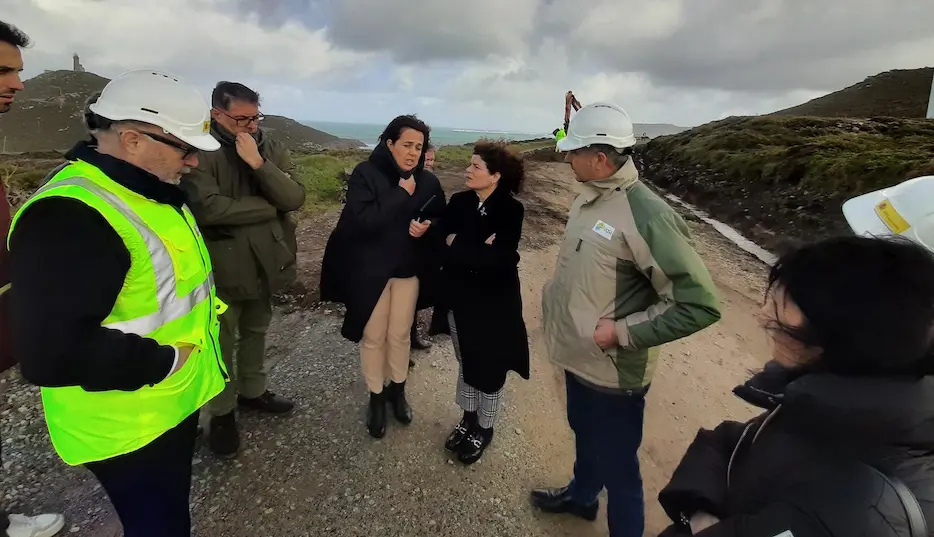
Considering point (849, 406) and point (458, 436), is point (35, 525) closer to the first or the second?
point (458, 436)

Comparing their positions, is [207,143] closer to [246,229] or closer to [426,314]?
[246,229]

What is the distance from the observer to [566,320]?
2.68m

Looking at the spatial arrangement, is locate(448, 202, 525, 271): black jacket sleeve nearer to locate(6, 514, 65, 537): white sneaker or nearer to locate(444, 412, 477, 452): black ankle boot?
locate(444, 412, 477, 452): black ankle boot

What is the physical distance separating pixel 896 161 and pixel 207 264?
17027 mm

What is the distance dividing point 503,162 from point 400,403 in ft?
6.61

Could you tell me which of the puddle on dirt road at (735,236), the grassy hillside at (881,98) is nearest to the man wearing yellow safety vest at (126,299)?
the puddle on dirt road at (735,236)

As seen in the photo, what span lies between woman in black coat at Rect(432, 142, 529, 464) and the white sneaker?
236 cm

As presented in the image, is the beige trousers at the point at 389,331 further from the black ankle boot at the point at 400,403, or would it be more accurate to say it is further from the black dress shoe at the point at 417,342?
the black dress shoe at the point at 417,342

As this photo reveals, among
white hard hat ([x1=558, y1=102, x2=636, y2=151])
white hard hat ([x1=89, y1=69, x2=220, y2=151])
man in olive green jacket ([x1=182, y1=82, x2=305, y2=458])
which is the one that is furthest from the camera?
man in olive green jacket ([x1=182, y1=82, x2=305, y2=458])

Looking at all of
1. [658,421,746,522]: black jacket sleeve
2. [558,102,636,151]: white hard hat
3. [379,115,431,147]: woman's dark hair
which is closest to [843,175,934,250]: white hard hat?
[658,421,746,522]: black jacket sleeve

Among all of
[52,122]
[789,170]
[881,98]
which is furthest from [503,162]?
[52,122]

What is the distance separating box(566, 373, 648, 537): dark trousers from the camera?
261cm

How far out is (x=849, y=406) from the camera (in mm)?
1064

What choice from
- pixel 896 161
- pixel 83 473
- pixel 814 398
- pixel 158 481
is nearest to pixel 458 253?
pixel 158 481
